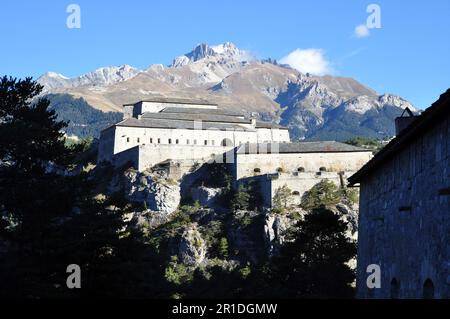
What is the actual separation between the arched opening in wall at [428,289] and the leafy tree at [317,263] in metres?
19.0

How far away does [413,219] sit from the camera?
16.0m

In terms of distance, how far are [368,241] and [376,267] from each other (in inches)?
77.8

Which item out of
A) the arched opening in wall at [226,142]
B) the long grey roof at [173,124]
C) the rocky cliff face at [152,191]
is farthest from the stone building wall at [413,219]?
the long grey roof at [173,124]

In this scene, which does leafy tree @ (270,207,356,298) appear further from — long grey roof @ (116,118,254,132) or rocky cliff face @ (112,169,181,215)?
long grey roof @ (116,118,254,132)

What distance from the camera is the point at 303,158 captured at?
71.6m

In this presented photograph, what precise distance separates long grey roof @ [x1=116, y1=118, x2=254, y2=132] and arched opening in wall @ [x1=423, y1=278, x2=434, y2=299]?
68377 mm

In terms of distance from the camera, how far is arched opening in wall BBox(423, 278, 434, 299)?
14.4 meters

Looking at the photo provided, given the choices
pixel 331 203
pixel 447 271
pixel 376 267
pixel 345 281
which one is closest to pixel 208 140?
pixel 331 203

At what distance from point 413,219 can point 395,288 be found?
2.84m

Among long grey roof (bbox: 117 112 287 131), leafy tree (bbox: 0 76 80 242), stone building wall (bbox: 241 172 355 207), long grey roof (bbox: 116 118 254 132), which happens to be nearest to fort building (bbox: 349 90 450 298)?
leafy tree (bbox: 0 76 80 242)

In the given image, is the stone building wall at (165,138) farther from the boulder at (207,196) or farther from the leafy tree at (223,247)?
the leafy tree at (223,247)

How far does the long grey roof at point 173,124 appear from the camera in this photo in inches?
3248

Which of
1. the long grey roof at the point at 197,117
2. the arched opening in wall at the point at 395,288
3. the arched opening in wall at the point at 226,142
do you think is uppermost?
the long grey roof at the point at 197,117

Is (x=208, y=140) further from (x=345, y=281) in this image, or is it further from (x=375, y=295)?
(x=375, y=295)
